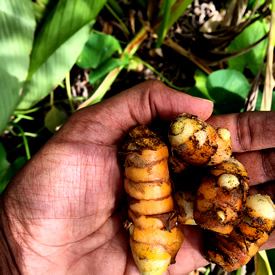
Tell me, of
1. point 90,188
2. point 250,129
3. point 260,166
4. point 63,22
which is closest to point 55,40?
point 63,22

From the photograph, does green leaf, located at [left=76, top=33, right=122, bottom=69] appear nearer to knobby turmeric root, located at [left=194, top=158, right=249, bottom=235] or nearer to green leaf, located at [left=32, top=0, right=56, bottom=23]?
green leaf, located at [left=32, top=0, right=56, bottom=23]

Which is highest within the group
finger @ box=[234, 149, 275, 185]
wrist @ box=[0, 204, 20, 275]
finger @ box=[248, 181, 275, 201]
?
finger @ box=[234, 149, 275, 185]

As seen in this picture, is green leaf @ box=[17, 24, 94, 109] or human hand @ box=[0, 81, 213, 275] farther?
green leaf @ box=[17, 24, 94, 109]

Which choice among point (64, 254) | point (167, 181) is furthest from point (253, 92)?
point (64, 254)

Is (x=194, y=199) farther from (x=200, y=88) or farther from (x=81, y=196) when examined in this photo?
(x=200, y=88)

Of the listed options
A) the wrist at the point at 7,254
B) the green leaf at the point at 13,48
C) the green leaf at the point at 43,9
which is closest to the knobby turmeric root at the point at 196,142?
the wrist at the point at 7,254

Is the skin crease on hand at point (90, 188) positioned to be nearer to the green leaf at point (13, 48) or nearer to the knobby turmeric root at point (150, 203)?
the knobby turmeric root at point (150, 203)

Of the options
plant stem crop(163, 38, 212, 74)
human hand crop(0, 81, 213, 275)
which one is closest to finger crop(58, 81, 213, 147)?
human hand crop(0, 81, 213, 275)
